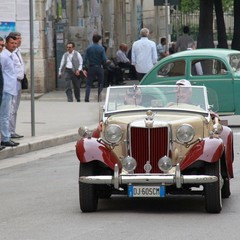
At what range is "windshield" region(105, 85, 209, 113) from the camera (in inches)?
485

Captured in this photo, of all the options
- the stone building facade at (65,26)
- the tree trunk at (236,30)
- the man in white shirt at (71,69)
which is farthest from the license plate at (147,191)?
the tree trunk at (236,30)

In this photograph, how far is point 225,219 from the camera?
11.0 m

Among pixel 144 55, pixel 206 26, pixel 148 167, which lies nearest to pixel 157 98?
pixel 148 167

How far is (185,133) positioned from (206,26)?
1206 inches

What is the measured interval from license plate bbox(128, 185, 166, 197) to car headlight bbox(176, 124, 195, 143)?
1.96 ft

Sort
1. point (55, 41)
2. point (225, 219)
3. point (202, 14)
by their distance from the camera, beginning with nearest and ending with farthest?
point (225, 219)
point (55, 41)
point (202, 14)

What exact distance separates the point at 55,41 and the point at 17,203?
22887 millimetres

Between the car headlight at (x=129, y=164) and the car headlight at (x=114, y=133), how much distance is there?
0.87ft

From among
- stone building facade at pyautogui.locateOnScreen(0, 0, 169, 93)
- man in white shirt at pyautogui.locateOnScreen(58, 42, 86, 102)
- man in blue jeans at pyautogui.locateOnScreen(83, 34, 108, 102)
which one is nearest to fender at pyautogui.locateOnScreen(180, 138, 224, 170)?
stone building facade at pyautogui.locateOnScreen(0, 0, 169, 93)

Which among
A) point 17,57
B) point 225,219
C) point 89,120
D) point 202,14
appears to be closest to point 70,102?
point 89,120

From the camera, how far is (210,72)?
23.9 m

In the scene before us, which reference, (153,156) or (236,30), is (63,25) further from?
(153,156)

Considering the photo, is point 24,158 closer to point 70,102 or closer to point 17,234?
point 17,234

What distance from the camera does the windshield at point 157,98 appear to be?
40.4 feet
